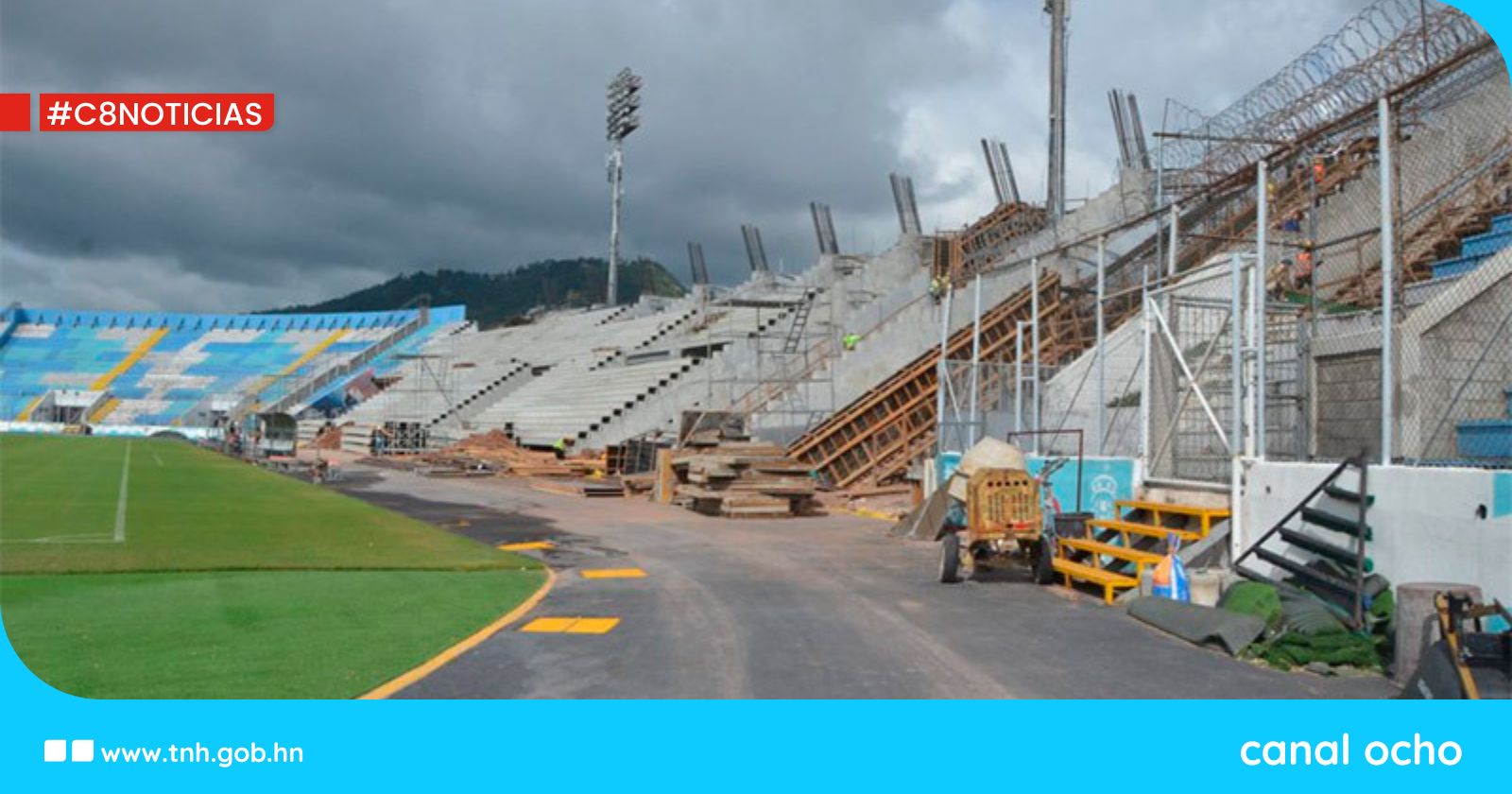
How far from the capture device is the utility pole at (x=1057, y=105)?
33875mm

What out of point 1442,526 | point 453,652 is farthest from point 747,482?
point 1442,526

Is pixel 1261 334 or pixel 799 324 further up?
pixel 799 324

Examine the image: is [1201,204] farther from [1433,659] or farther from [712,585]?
[1433,659]

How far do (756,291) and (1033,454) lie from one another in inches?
1764

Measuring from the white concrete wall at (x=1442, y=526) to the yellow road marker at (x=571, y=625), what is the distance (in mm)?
6637

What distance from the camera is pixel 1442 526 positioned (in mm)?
8336

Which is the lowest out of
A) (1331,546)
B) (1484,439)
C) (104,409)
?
(1331,546)

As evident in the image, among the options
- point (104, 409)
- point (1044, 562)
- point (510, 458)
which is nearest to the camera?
point (1044, 562)

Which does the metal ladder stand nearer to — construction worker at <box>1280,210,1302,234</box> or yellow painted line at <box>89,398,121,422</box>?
construction worker at <box>1280,210,1302,234</box>

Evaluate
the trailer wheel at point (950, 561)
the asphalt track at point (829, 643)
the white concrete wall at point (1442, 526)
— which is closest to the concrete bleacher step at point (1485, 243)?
the white concrete wall at point (1442, 526)

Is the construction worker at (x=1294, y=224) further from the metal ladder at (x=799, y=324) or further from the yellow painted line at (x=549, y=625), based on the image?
the metal ladder at (x=799, y=324)

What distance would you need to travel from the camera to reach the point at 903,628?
30.0 feet

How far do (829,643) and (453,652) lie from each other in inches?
115

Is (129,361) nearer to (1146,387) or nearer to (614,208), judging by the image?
(614,208)
